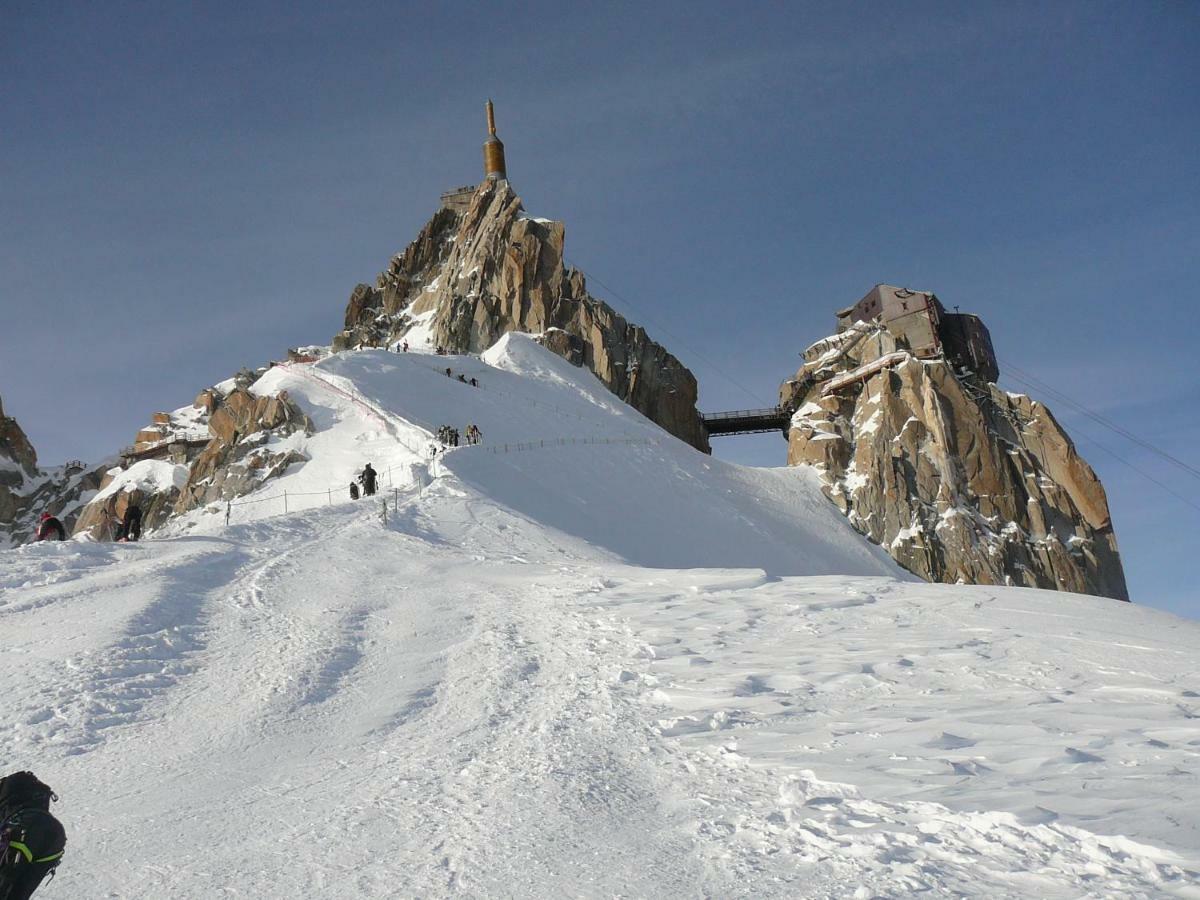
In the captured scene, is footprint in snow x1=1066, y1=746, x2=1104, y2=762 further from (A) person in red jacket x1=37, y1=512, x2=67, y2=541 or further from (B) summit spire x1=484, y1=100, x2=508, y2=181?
(B) summit spire x1=484, y1=100, x2=508, y2=181

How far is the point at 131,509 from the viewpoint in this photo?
22.0m

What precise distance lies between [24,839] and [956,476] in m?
58.4

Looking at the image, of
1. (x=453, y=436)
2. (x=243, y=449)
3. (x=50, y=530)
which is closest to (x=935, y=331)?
(x=453, y=436)

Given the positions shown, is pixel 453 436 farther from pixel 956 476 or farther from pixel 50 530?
pixel 956 476

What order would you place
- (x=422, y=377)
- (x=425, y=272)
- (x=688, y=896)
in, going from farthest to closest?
(x=425, y=272) < (x=422, y=377) < (x=688, y=896)

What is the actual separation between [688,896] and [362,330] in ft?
266

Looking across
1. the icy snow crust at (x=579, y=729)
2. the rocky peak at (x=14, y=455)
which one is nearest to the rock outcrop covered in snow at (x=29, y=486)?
the rocky peak at (x=14, y=455)

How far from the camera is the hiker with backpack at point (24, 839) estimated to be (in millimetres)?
4426

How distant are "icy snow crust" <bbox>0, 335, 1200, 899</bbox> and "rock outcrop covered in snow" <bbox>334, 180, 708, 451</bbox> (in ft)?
162

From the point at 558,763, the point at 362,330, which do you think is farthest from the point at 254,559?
the point at 362,330

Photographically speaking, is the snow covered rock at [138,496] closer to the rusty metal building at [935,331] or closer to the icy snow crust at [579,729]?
the icy snow crust at [579,729]

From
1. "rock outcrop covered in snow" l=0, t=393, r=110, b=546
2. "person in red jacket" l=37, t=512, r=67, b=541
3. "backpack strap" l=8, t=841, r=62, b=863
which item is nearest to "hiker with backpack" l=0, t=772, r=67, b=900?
"backpack strap" l=8, t=841, r=62, b=863

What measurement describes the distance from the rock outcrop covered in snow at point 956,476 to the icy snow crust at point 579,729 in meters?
40.6

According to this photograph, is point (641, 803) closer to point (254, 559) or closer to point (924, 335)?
point (254, 559)
